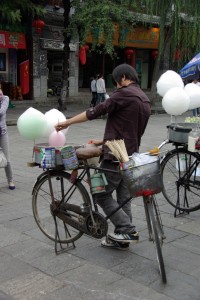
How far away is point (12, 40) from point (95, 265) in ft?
49.7

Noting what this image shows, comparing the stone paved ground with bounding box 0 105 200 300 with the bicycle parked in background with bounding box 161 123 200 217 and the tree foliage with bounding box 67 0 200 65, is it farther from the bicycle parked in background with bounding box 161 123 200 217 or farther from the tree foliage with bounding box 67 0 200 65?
the tree foliage with bounding box 67 0 200 65

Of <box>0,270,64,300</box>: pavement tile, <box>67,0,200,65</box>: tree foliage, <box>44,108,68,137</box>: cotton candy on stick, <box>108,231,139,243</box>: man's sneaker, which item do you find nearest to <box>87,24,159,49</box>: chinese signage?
<box>67,0,200,65</box>: tree foliage

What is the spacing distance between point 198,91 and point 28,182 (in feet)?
9.75

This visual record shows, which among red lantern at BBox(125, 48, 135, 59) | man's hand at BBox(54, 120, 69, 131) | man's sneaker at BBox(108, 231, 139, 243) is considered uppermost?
red lantern at BBox(125, 48, 135, 59)

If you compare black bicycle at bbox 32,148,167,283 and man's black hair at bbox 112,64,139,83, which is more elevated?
man's black hair at bbox 112,64,139,83

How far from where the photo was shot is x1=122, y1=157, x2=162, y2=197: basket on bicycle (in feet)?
11.1

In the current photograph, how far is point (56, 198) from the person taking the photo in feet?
13.7

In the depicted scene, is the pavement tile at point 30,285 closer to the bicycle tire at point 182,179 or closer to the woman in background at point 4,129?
the bicycle tire at point 182,179

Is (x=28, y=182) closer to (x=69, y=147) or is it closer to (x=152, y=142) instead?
(x=69, y=147)

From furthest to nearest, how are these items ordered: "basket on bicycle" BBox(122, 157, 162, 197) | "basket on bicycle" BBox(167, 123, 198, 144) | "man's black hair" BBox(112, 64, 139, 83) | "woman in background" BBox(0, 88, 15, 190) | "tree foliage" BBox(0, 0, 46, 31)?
"tree foliage" BBox(0, 0, 46, 31)
"woman in background" BBox(0, 88, 15, 190)
"basket on bicycle" BBox(167, 123, 198, 144)
"man's black hair" BBox(112, 64, 139, 83)
"basket on bicycle" BBox(122, 157, 162, 197)

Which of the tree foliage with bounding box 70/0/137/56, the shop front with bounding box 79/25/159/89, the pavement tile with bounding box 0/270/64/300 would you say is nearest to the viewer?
the pavement tile with bounding box 0/270/64/300

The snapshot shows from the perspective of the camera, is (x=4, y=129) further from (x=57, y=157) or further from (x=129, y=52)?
(x=129, y=52)

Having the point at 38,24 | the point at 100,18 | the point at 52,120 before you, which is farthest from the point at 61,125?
the point at 38,24

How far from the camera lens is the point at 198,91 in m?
5.28
